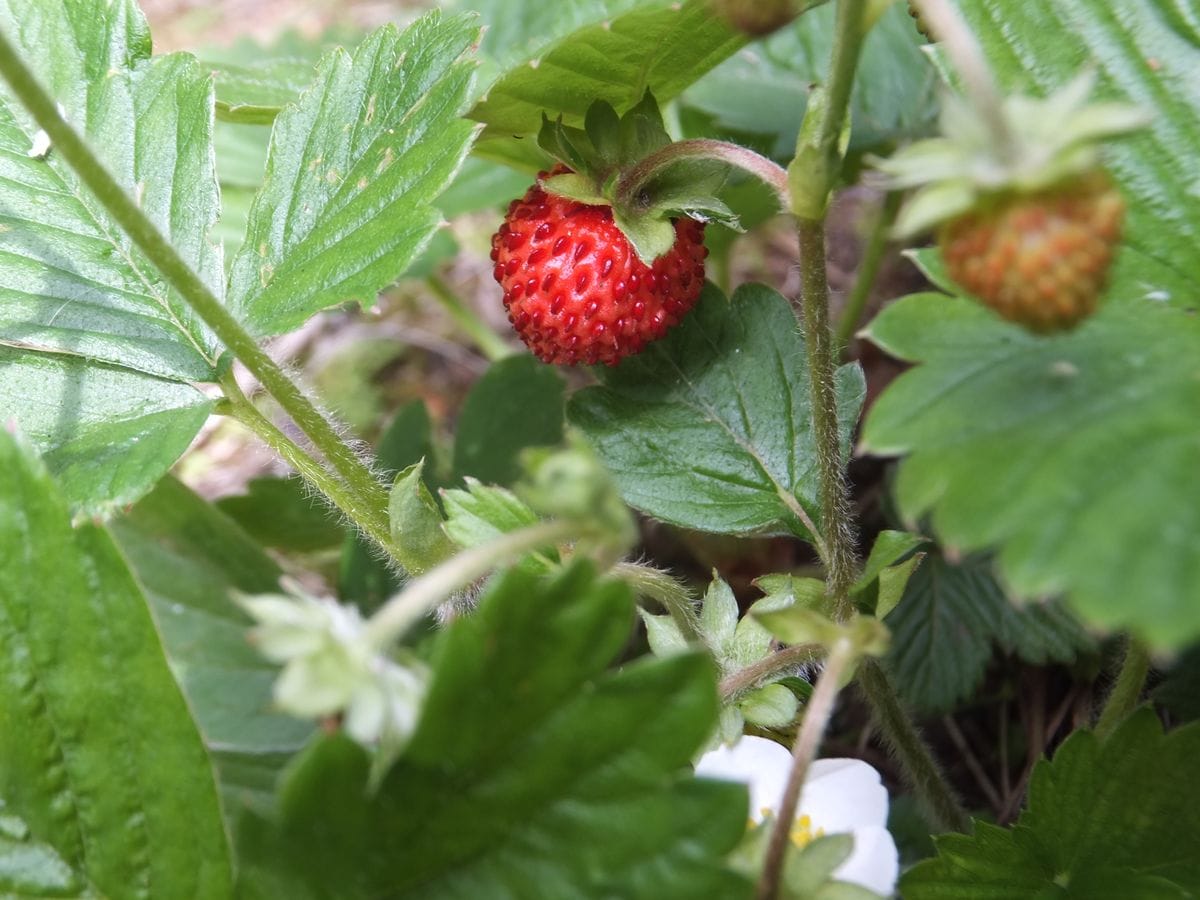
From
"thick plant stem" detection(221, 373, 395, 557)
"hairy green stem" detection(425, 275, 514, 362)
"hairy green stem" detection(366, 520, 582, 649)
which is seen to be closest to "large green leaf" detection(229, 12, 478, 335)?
"thick plant stem" detection(221, 373, 395, 557)

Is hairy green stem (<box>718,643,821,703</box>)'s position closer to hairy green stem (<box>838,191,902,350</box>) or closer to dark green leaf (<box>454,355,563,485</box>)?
dark green leaf (<box>454,355,563,485</box>)

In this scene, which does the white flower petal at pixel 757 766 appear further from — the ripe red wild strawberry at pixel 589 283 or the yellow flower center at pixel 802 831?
the ripe red wild strawberry at pixel 589 283

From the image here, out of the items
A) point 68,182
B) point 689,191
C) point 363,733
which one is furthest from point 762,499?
point 68,182

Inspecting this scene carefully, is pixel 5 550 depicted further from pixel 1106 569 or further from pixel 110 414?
pixel 1106 569

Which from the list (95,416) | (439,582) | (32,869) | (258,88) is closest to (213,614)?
(95,416)

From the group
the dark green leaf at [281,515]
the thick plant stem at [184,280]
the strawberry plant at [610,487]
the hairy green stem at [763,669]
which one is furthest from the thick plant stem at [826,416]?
the dark green leaf at [281,515]
